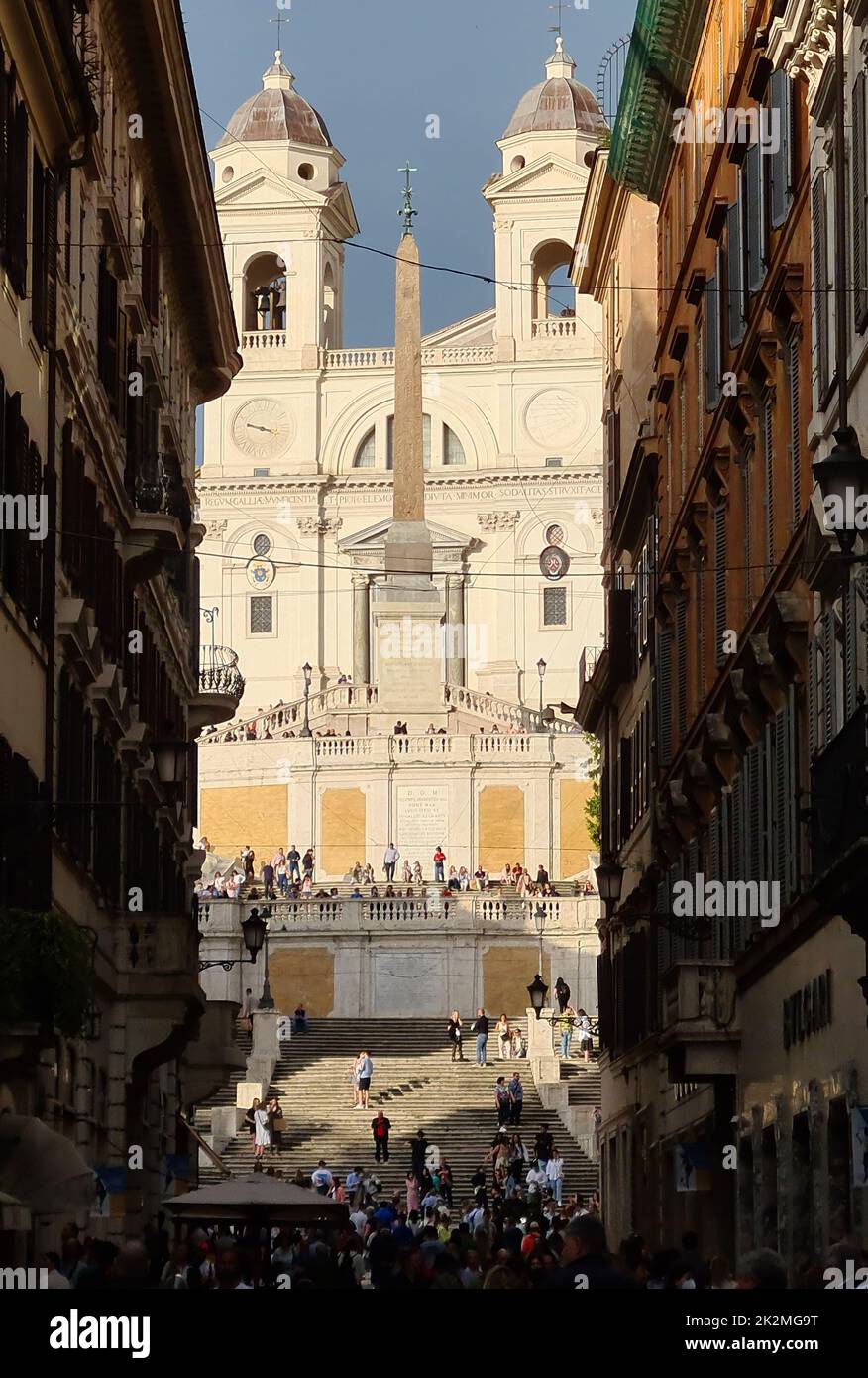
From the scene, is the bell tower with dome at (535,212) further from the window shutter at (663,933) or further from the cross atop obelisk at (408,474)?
the window shutter at (663,933)

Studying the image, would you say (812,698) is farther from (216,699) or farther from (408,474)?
(408,474)

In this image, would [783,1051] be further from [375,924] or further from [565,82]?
[565,82]

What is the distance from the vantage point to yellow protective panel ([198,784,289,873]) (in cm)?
9225

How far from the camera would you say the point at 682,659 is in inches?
1469

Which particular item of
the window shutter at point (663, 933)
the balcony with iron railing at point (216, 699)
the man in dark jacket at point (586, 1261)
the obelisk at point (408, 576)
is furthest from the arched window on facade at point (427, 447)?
the man in dark jacket at point (586, 1261)

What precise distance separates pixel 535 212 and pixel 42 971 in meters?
108

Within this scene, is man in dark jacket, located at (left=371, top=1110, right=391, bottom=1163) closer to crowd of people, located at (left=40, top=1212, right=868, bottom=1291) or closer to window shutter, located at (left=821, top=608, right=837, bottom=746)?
crowd of people, located at (left=40, top=1212, right=868, bottom=1291)

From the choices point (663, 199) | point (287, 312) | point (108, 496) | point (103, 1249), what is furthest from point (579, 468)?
point (103, 1249)

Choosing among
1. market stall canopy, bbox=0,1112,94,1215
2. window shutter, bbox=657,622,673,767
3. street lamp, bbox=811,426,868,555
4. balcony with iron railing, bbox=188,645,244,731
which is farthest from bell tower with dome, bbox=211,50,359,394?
street lamp, bbox=811,426,868,555

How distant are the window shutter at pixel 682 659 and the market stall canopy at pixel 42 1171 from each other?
16.1 meters

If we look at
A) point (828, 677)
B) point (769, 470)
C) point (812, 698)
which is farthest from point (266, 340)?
point (828, 677)

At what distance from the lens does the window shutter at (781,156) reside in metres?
A: 26.2

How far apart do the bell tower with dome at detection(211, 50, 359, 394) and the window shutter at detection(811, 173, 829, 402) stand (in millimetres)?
102428

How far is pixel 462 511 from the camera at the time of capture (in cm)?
12275
